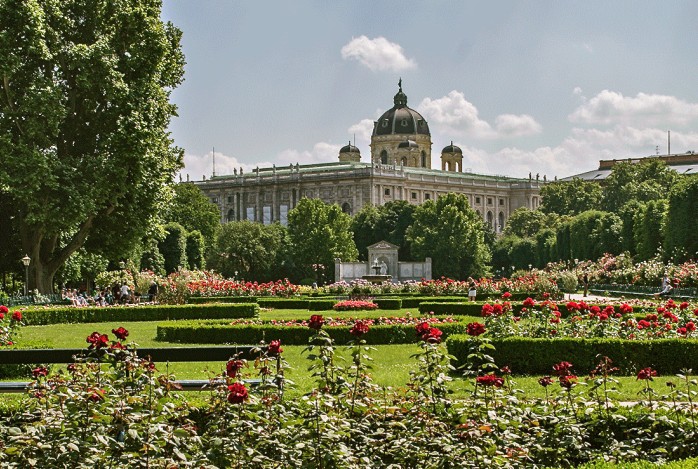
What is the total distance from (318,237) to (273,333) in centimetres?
5164

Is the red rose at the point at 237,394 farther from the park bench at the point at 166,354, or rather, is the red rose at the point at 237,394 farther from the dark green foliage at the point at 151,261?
the dark green foliage at the point at 151,261

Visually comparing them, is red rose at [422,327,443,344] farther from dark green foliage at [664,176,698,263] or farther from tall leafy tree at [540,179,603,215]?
tall leafy tree at [540,179,603,215]

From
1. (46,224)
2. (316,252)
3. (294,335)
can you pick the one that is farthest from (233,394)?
(316,252)

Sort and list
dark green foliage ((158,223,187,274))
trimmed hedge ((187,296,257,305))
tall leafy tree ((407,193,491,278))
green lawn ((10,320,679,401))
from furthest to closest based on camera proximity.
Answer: tall leafy tree ((407,193,491,278)), dark green foliage ((158,223,187,274)), trimmed hedge ((187,296,257,305)), green lawn ((10,320,679,401))

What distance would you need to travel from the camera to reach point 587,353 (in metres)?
13.5

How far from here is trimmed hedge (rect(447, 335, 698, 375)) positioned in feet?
43.4

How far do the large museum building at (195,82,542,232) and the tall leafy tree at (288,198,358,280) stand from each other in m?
39.0

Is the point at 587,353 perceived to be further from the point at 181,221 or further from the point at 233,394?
the point at 181,221

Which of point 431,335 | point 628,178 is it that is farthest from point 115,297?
point 628,178

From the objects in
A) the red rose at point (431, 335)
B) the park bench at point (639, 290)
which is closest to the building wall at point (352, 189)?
the park bench at point (639, 290)

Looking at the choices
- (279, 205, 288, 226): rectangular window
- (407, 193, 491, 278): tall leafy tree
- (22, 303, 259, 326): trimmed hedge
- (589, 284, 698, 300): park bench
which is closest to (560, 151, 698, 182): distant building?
(279, 205, 288, 226): rectangular window

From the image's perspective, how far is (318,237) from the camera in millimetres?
70375

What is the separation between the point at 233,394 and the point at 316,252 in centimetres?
6393

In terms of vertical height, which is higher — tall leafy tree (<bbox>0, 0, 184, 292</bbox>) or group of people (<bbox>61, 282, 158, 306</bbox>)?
tall leafy tree (<bbox>0, 0, 184, 292</bbox>)
